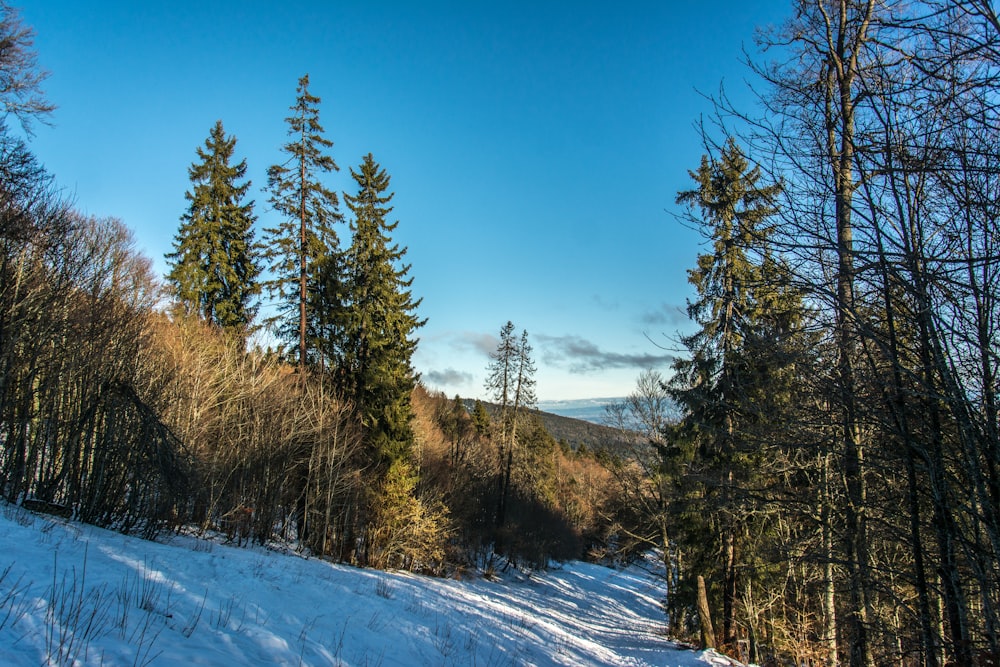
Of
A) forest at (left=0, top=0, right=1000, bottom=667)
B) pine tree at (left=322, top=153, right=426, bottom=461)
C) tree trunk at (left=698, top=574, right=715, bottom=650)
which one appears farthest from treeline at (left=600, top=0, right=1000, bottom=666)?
pine tree at (left=322, top=153, right=426, bottom=461)

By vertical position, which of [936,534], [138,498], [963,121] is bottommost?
[138,498]

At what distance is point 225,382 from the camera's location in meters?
16.9

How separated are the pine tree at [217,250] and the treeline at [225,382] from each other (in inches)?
3.7

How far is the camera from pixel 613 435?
18719 mm

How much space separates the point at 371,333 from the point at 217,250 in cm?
919

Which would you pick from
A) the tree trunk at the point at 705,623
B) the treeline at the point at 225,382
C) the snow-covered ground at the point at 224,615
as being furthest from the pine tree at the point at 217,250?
the tree trunk at the point at 705,623

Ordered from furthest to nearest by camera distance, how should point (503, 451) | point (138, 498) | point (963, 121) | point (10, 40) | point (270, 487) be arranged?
point (503, 451), point (270, 487), point (138, 498), point (10, 40), point (963, 121)

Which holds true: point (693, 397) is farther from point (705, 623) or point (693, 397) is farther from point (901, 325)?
point (705, 623)

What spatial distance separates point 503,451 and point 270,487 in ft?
54.3

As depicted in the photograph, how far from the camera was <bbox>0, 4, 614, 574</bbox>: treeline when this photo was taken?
34.0 ft

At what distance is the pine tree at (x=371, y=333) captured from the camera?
2042 cm

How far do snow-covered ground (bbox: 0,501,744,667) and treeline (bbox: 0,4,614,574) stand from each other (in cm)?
202

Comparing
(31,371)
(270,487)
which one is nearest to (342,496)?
(270,487)

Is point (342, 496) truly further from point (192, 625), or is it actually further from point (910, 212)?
point (910, 212)
